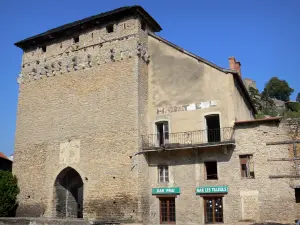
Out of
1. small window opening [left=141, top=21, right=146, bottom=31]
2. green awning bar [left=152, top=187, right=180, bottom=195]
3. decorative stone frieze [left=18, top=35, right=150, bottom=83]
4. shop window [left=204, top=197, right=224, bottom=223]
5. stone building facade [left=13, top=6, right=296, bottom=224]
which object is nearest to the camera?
shop window [left=204, top=197, right=224, bottom=223]

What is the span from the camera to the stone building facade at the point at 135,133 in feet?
57.6

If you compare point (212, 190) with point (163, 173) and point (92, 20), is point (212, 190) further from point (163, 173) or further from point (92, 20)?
point (92, 20)

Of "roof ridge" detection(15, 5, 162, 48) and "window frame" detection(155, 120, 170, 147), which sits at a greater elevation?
"roof ridge" detection(15, 5, 162, 48)

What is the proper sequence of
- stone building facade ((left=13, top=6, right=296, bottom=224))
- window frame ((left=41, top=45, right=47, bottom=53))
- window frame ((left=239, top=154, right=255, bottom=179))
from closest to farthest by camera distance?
window frame ((left=239, top=154, right=255, bottom=179)) → stone building facade ((left=13, top=6, right=296, bottom=224)) → window frame ((left=41, top=45, right=47, bottom=53))

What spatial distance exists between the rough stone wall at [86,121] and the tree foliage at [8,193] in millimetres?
538

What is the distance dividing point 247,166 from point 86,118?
989 cm

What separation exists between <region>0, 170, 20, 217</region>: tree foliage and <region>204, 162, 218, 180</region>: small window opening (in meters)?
12.4

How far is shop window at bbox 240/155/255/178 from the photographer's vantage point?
682 inches

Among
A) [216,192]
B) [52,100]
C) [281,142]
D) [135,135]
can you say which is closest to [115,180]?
[135,135]

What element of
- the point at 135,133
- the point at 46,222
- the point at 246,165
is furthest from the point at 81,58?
the point at 246,165

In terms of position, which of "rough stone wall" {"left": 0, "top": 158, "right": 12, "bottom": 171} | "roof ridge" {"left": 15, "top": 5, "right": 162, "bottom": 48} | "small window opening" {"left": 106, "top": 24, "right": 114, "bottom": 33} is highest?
"roof ridge" {"left": 15, "top": 5, "right": 162, "bottom": 48}

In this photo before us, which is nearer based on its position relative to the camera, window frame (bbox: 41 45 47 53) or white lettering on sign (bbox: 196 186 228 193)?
white lettering on sign (bbox: 196 186 228 193)

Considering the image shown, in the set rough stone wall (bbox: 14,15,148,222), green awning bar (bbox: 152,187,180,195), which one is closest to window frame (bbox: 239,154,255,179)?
green awning bar (bbox: 152,187,180,195)

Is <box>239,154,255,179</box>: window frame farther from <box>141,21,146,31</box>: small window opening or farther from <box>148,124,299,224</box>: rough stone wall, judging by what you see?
<box>141,21,146,31</box>: small window opening
